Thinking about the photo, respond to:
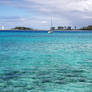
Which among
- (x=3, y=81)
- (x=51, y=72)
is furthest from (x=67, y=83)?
(x=3, y=81)

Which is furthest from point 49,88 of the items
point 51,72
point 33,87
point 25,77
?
point 51,72

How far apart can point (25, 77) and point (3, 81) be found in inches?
59.3

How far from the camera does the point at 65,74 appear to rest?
1191 cm

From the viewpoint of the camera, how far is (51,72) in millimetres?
12516

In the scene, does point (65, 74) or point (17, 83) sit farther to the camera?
point (65, 74)

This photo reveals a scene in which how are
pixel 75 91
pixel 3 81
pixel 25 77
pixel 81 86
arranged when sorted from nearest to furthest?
pixel 75 91 → pixel 81 86 → pixel 3 81 → pixel 25 77

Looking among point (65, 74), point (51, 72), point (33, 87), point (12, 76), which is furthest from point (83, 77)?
point (12, 76)

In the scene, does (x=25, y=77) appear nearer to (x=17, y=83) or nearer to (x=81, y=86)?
(x=17, y=83)

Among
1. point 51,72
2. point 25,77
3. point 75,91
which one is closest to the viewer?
point 75,91

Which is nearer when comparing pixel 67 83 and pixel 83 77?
pixel 67 83

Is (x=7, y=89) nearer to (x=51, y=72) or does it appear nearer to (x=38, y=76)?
(x=38, y=76)

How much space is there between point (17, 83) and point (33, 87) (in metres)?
1.15

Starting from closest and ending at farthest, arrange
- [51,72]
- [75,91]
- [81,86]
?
[75,91] < [81,86] < [51,72]

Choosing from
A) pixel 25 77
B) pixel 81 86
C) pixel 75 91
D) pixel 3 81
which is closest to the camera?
pixel 75 91
